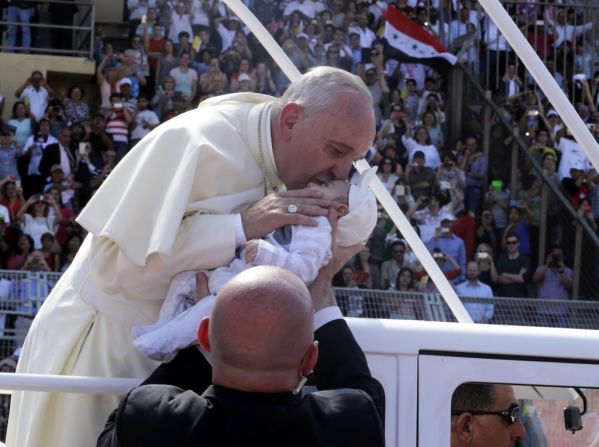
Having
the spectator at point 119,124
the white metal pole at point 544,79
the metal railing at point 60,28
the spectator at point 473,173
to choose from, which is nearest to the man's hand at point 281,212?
the white metal pole at point 544,79

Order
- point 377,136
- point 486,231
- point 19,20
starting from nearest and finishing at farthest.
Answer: point 486,231
point 377,136
point 19,20

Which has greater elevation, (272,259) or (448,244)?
(272,259)

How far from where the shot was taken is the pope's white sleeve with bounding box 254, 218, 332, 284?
2646 mm

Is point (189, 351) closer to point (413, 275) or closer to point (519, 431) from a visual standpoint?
point (519, 431)

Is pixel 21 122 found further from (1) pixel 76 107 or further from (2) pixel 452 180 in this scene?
(2) pixel 452 180

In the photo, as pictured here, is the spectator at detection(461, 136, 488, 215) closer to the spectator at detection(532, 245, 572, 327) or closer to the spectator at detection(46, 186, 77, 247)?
the spectator at detection(532, 245, 572, 327)

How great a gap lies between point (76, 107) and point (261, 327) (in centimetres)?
1389

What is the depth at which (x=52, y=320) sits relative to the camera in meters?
2.91

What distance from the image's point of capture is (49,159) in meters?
14.1

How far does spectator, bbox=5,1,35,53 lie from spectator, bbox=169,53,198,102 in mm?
2904

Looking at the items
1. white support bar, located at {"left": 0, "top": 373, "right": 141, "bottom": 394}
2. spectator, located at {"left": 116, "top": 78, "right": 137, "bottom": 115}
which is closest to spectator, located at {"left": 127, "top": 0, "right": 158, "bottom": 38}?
spectator, located at {"left": 116, "top": 78, "right": 137, "bottom": 115}

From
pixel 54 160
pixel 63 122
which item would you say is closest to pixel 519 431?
pixel 54 160

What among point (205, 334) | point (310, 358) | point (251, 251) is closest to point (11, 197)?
point (251, 251)

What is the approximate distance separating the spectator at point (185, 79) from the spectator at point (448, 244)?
389 cm
